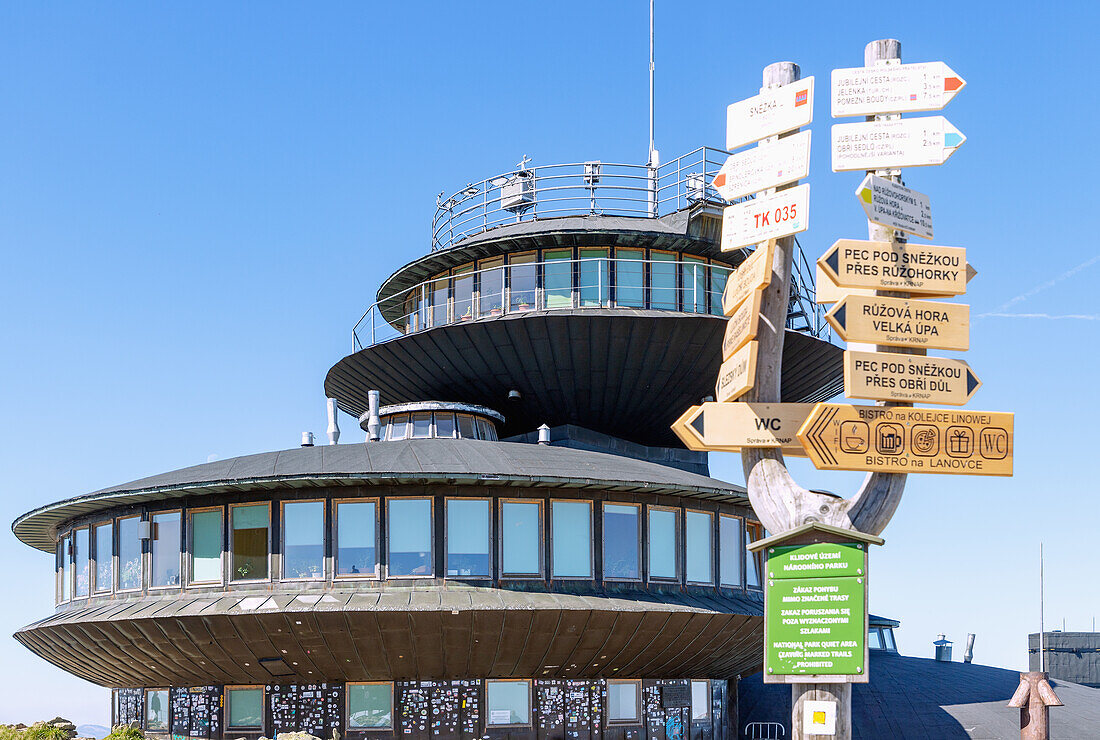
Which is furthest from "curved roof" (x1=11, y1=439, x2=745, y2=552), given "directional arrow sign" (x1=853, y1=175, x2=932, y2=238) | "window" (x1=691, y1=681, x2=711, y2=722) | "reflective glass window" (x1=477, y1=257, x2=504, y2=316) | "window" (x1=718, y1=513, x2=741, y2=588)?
"directional arrow sign" (x1=853, y1=175, x2=932, y2=238)

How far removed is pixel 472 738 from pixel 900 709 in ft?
39.3

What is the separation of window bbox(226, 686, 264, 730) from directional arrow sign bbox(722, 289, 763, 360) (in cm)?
1637

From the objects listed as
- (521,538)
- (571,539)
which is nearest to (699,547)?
(571,539)

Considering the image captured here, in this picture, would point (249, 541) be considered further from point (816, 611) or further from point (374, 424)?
point (816, 611)

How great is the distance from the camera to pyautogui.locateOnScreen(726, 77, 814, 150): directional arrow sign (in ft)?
50.4

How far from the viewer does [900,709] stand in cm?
3178

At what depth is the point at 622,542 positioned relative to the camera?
2820cm

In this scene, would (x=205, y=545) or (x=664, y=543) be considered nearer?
(x=205, y=545)

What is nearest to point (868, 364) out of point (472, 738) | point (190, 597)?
point (472, 738)

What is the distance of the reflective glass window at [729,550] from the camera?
30047 mm

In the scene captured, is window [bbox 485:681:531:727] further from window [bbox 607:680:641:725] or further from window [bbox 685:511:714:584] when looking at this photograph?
window [bbox 685:511:714:584]

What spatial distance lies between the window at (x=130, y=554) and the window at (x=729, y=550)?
13955mm

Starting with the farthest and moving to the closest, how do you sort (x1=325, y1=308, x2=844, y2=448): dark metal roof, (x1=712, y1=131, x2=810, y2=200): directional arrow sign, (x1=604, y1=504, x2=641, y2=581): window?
(x1=325, y1=308, x2=844, y2=448): dark metal roof → (x1=604, y1=504, x2=641, y2=581): window → (x1=712, y1=131, x2=810, y2=200): directional arrow sign

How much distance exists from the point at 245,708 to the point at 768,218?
18454 millimetres
